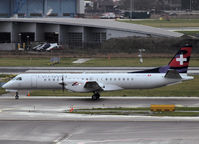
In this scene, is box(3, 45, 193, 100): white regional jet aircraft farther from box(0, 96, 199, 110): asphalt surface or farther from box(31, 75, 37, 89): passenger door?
box(0, 96, 199, 110): asphalt surface

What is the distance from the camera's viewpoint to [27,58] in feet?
253

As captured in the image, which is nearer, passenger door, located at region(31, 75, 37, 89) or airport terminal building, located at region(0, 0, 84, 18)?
passenger door, located at region(31, 75, 37, 89)

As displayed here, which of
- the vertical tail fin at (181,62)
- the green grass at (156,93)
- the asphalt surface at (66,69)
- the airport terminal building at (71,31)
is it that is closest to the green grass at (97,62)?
the asphalt surface at (66,69)

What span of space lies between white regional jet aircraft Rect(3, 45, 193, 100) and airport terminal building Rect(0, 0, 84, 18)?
85474 mm

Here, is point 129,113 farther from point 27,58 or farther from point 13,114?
point 27,58

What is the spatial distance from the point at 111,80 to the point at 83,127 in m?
12.7

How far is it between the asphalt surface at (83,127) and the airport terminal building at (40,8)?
92.5m

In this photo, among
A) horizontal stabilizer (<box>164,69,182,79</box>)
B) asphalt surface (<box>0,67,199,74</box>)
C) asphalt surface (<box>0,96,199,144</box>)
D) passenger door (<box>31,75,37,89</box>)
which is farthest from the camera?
asphalt surface (<box>0,67,199,74</box>)

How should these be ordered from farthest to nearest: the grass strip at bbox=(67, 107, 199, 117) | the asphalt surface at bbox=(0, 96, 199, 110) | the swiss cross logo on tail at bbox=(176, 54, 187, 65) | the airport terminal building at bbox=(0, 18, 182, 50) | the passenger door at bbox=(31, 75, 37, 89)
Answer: the airport terminal building at bbox=(0, 18, 182, 50), the passenger door at bbox=(31, 75, 37, 89), the swiss cross logo on tail at bbox=(176, 54, 187, 65), the asphalt surface at bbox=(0, 96, 199, 110), the grass strip at bbox=(67, 107, 199, 117)

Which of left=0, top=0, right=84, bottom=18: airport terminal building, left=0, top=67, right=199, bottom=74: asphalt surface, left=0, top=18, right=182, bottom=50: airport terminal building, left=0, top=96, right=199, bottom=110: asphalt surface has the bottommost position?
left=0, top=96, right=199, bottom=110: asphalt surface

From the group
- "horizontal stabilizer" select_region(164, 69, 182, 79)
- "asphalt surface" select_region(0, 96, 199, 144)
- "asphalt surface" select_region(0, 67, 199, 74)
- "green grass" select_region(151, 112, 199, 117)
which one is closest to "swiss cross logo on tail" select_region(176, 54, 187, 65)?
"horizontal stabilizer" select_region(164, 69, 182, 79)

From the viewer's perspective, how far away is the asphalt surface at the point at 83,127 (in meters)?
26.4

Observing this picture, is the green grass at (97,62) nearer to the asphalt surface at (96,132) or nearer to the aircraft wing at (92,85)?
the aircraft wing at (92,85)

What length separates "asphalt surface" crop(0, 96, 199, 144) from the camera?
26.4 meters
